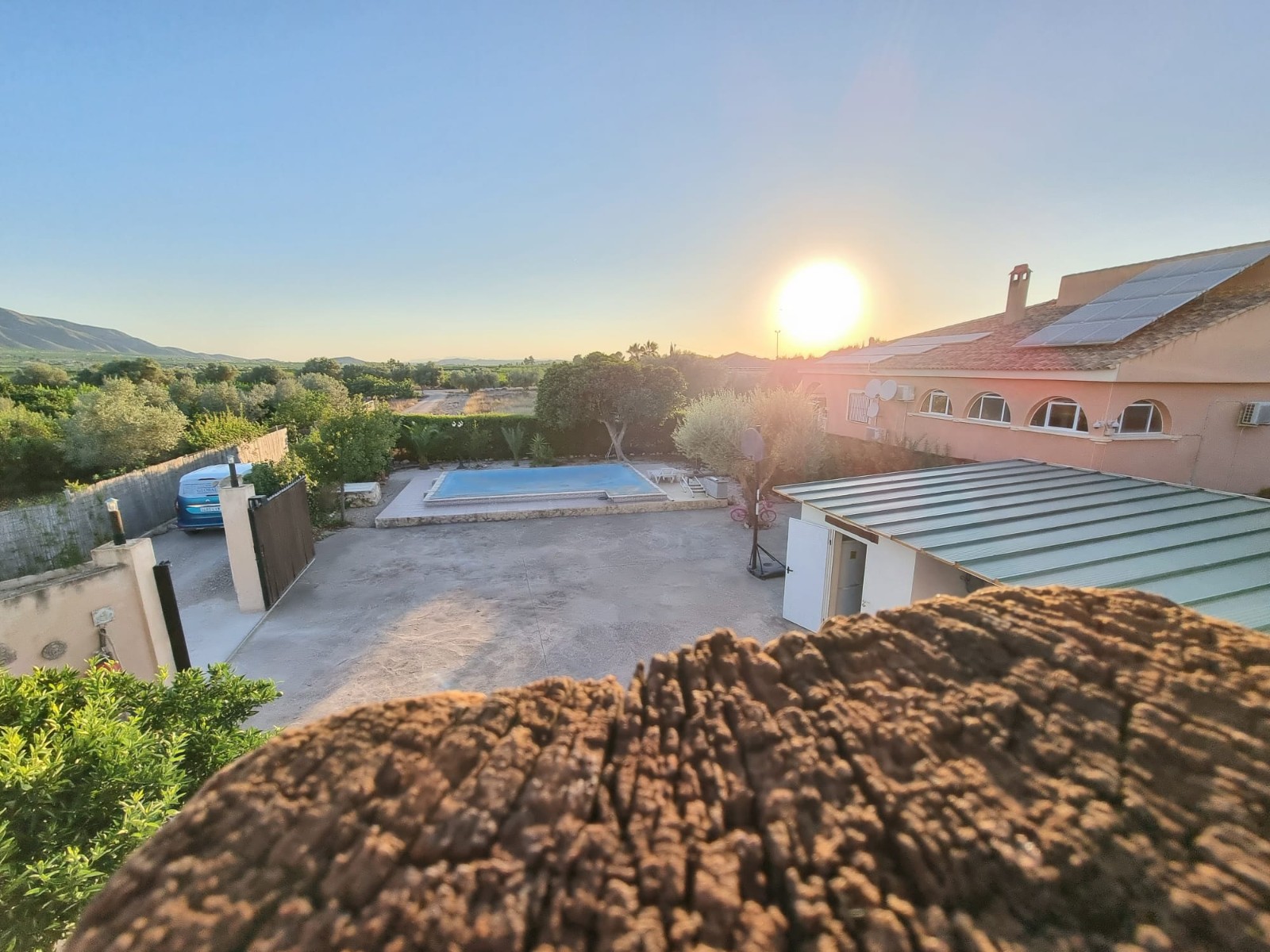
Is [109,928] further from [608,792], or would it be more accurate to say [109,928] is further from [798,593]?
[798,593]

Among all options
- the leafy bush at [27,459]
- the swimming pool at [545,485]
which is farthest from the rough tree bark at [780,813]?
the leafy bush at [27,459]

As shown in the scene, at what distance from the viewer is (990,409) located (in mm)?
13336

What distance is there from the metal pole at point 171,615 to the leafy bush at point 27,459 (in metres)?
13.9

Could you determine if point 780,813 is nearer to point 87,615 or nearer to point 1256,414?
point 87,615

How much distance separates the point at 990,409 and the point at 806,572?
7656 millimetres

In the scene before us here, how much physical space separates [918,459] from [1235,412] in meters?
5.91

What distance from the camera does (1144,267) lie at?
14.7 metres

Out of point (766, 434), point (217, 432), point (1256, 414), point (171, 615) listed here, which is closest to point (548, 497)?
point (766, 434)

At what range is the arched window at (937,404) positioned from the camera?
1451 cm

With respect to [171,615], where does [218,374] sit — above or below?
above

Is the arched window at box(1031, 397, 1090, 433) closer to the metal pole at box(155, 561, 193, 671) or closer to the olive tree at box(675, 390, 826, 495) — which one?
the olive tree at box(675, 390, 826, 495)

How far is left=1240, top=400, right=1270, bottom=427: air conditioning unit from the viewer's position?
11.1 m

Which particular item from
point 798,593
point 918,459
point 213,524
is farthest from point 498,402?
point 798,593

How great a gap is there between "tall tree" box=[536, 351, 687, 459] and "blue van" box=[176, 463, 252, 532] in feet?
40.0
